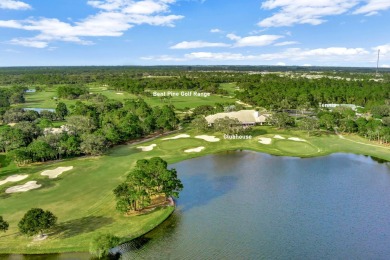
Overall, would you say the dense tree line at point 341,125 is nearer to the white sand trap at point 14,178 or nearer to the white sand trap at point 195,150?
the white sand trap at point 195,150

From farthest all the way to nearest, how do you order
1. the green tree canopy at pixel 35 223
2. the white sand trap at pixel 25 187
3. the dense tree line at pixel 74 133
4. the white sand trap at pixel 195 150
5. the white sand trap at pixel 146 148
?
the white sand trap at pixel 146 148 → the white sand trap at pixel 195 150 → the dense tree line at pixel 74 133 → the white sand trap at pixel 25 187 → the green tree canopy at pixel 35 223


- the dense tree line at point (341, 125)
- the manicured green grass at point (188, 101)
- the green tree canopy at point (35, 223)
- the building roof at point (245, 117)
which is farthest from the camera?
the manicured green grass at point (188, 101)

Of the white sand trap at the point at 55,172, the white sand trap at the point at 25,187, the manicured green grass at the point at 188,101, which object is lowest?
the white sand trap at the point at 25,187

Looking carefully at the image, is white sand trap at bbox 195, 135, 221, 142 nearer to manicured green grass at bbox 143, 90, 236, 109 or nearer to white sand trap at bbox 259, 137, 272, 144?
white sand trap at bbox 259, 137, 272, 144

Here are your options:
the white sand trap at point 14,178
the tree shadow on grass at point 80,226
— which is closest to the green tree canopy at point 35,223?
the tree shadow on grass at point 80,226

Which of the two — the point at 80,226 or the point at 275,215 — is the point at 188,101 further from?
the point at 80,226

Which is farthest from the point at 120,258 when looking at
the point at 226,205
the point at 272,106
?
the point at 272,106

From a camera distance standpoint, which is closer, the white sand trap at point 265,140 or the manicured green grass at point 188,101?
the white sand trap at point 265,140

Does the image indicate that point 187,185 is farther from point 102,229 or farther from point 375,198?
point 375,198

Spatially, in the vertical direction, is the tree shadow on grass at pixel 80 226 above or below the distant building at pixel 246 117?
below
